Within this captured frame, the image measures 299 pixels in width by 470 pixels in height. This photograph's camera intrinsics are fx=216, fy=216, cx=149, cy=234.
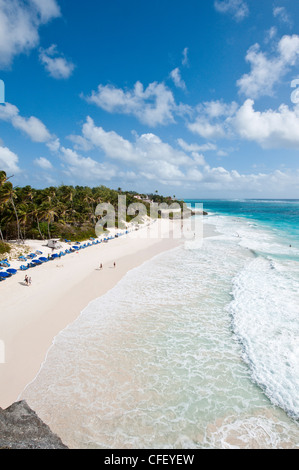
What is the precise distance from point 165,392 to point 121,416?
208cm

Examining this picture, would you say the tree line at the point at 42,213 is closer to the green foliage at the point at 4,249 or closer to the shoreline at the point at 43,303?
the green foliage at the point at 4,249

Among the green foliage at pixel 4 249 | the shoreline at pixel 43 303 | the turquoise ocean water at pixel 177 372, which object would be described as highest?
the green foliage at pixel 4 249

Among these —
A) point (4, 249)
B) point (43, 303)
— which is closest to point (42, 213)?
point (4, 249)

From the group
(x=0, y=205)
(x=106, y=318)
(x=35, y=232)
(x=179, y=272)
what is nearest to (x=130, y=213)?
(x=35, y=232)

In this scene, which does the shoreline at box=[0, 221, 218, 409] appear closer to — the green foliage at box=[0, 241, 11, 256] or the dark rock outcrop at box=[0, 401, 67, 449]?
the dark rock outcrop at box=[0, 401, 67, 449]

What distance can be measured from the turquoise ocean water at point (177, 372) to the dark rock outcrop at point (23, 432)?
1.31 m

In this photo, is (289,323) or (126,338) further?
(289,323)

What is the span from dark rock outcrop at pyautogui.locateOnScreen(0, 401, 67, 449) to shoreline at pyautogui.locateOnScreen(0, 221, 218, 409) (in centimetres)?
202

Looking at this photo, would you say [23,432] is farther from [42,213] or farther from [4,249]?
[42,213]

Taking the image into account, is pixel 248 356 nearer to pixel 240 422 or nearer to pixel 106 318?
pixel 240 422

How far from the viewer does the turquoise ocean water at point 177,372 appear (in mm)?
7785

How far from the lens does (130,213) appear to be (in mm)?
75250

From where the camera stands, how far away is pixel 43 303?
1623 cm

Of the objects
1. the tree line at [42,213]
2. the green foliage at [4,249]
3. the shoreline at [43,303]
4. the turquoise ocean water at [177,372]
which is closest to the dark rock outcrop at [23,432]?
the turquoise ocean water at [177,372]
